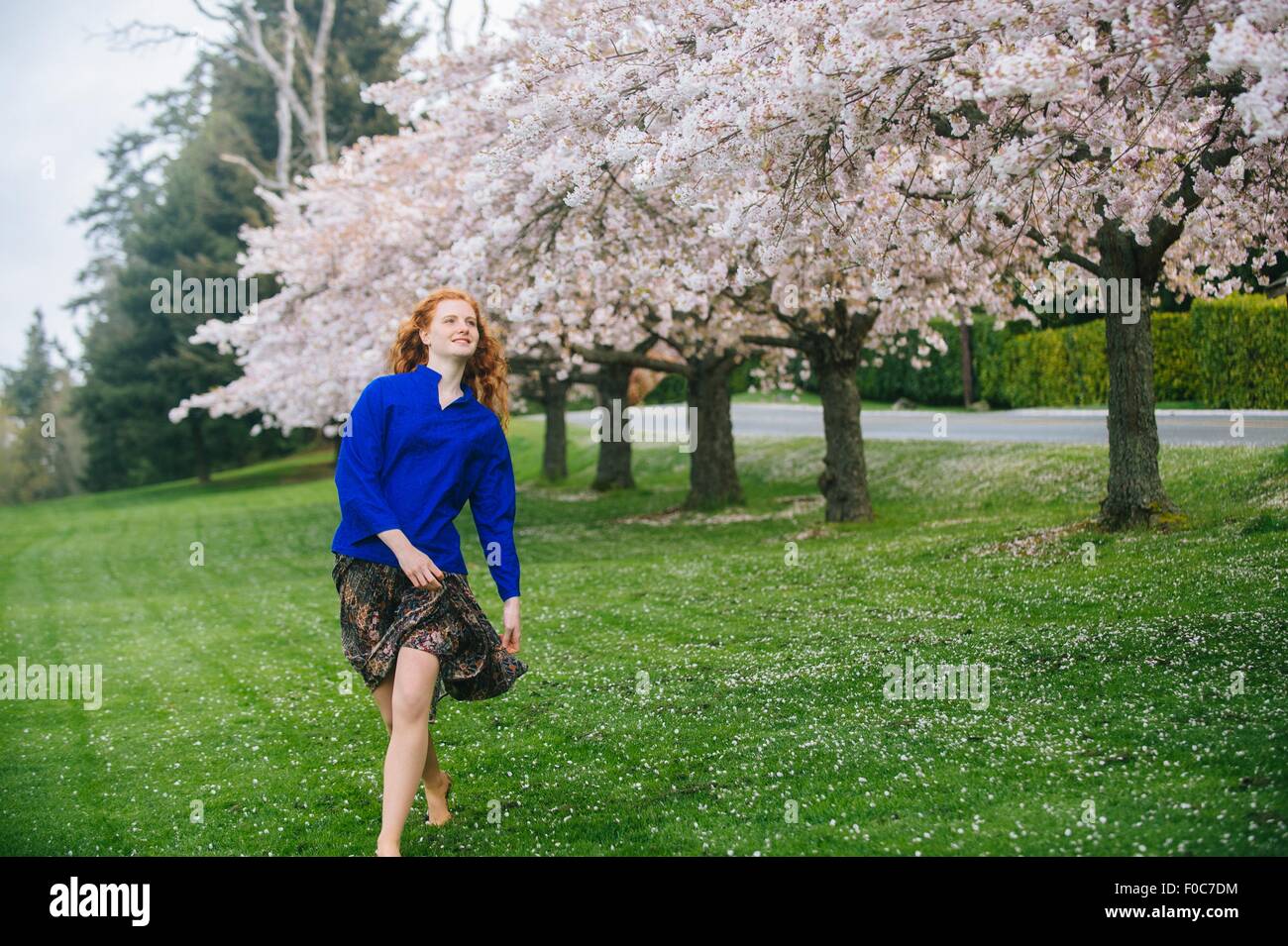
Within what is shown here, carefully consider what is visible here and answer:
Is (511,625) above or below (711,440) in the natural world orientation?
below

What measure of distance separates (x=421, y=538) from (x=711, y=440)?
68.3ft

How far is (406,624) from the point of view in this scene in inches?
230

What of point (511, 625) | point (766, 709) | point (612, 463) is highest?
point (511, 625)


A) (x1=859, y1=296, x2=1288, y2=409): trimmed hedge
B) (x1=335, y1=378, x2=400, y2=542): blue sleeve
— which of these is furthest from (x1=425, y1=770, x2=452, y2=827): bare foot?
(x1=859, y1=296, x2=1288, y2=409): trimmed hedge

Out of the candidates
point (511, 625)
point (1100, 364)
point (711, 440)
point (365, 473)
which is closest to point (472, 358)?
point (365, 473)

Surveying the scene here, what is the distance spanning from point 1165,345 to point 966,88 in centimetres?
2962

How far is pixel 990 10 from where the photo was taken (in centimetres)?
682

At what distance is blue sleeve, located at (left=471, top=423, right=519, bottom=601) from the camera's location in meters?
6.24

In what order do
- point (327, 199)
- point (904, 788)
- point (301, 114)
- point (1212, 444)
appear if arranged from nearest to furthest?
point (904, 788), point (1212, 444), point (327, 199), point (301, 114)

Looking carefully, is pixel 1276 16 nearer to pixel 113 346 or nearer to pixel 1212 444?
pixel 1212 444

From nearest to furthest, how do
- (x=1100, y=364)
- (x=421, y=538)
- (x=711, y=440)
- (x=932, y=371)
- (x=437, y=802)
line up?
(x=421, y=538) < (x=437, y=802) < (x=711, y=440) < (x=1100, y=364) < (x=932, y=371)

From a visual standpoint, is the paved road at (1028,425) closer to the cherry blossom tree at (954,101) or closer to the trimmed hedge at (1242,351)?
the trimmed hedge at (1242,351)

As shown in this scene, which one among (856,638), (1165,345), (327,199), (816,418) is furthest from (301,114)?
(856,638)

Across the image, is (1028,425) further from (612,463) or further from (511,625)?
(511,625)
